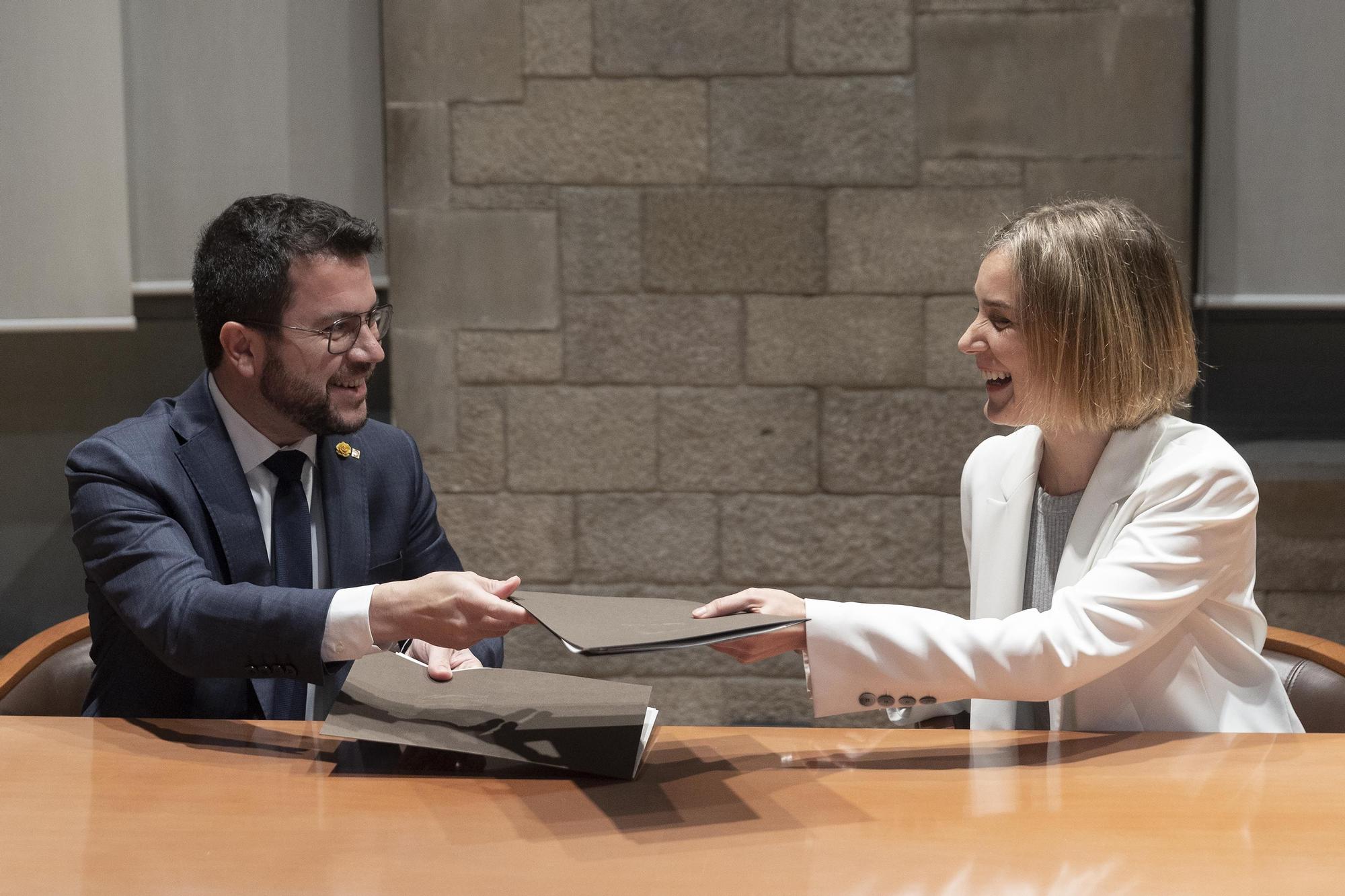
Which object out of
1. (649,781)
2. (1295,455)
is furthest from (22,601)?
(1295,455)

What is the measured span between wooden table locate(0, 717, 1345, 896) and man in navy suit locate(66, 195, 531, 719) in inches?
6.5

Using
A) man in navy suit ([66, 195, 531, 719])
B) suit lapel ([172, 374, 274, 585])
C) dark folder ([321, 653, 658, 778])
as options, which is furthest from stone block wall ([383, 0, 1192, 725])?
dark folder ([321, 653, 658, 778])

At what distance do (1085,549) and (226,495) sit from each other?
138 cm

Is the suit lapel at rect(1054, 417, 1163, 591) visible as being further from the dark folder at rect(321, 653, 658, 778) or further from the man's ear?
the man's ear

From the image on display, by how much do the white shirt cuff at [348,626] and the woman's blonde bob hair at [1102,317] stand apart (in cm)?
111

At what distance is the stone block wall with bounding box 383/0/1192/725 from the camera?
3482 millimetres

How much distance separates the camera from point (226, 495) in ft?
6.31

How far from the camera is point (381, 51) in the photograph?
3643 mm

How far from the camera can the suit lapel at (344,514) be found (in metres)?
2.08

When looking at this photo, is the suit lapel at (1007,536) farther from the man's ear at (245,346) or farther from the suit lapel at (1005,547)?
the man's ear at (245,346)

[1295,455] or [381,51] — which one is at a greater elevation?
[381,51]

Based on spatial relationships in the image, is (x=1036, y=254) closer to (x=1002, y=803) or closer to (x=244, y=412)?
(x=1002, y=803)

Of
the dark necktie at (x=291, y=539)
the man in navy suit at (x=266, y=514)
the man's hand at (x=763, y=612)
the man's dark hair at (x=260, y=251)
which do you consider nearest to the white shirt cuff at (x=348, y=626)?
the man in navy suit at (x=266, y=514)

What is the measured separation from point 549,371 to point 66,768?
7.32 feet
